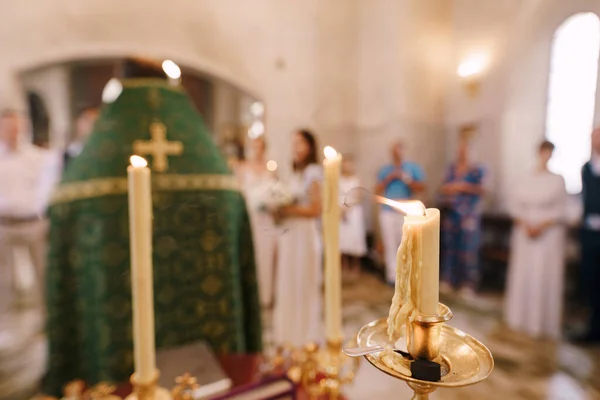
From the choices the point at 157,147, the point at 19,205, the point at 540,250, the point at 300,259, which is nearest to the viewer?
the point at 157,147

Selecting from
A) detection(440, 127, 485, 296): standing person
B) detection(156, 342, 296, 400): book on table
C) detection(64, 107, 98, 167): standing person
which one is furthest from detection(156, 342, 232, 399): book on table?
detection(440, 127, 485, 296): standing person

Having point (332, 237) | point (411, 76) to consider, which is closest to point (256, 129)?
point (411, 76)

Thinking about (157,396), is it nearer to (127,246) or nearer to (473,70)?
(127,246)

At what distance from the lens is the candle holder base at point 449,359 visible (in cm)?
29

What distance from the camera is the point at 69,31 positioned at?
429 cm

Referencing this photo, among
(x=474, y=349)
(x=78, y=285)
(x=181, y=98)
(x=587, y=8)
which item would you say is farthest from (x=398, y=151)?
(x=474, y=349)

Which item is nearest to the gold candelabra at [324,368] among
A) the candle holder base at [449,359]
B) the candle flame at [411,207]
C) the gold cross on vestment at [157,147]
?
the candle holder base at [449,359]

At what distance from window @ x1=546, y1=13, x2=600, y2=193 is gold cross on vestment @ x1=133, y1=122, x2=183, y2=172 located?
6.36 feet

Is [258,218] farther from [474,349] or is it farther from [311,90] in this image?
[474,349]

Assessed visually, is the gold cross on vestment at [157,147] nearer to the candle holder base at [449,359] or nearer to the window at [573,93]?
the candle holder base at [449,359]

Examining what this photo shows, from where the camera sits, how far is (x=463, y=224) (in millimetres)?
4402

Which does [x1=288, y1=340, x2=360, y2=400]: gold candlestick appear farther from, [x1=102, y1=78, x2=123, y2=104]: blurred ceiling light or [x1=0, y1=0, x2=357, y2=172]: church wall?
[x1=0, y1=0, x2=357, y2=172]: church wall

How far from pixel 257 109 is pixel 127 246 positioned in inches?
175

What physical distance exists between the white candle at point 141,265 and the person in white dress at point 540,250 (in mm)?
3328
